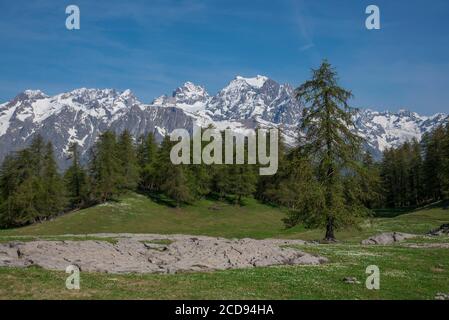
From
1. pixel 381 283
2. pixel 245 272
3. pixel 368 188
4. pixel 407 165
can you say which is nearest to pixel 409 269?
pixel 381 283

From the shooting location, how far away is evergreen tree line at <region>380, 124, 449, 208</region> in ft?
327

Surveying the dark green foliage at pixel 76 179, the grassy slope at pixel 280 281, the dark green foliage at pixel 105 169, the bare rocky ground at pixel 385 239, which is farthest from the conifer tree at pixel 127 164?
the grassy slope at pixel 280 281

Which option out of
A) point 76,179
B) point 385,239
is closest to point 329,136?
point 385,239

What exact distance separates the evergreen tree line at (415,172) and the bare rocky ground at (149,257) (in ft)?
248

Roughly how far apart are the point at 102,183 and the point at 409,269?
74.0 metres

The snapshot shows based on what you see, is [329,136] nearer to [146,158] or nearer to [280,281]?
[280,281]

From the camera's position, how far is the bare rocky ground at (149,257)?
2464cm

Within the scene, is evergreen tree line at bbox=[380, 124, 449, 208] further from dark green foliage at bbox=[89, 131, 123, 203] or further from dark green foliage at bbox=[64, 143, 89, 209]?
dark green foliage at bbox=[64, 143, 89, 209]

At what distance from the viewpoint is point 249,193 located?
4139 inches

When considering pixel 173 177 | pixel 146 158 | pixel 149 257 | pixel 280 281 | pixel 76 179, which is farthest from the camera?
pixel 146 158

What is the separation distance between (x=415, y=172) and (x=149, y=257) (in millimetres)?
102538

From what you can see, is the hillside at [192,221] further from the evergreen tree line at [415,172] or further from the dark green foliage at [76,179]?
the evergreen tree line at [415,172]

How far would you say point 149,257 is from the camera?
29500 mm

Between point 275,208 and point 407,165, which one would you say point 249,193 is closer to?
point 275,208
